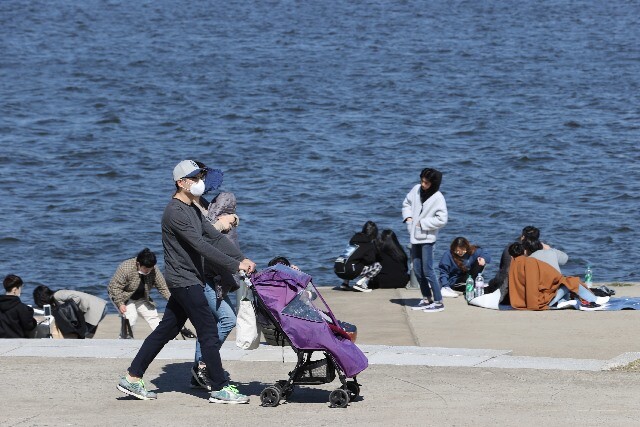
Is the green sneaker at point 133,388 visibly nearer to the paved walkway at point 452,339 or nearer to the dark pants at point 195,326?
the dark pants at point 195,326

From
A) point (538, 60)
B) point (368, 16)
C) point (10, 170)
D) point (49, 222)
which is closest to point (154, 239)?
point (49, 222)

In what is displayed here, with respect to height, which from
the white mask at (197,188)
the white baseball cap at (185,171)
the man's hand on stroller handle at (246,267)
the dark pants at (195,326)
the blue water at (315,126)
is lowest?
the blue water at (315,126)

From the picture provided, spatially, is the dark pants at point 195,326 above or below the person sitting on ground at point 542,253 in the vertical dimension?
above

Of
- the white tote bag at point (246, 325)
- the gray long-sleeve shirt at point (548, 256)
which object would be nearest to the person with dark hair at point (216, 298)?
the white tote bag at point (246, 325)

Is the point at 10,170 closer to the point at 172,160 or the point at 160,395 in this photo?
the point at 172,160

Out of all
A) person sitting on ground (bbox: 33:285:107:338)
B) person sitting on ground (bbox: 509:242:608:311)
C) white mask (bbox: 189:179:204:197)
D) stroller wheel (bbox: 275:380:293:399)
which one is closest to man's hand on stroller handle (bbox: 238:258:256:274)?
white mask (bbox: 189:179:204:197)

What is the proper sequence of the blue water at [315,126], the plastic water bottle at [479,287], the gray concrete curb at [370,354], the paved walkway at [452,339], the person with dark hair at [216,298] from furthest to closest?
the blue water at [315,126], the plastic water bottle at [479,287], the paved walkway at [452,339], the gray concrete curb at [370,354], the person with dark hair at [216,298]

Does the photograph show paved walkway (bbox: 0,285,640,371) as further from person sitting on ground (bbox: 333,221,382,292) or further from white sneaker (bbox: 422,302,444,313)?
person sitting on ground (bbox: 333,221,382,292)

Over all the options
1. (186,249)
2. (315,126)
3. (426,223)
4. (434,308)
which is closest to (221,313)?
(186,249)

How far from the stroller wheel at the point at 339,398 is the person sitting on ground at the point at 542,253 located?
5.93m

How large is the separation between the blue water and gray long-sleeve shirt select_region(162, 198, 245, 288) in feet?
38.1

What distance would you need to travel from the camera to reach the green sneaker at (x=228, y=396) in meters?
9.34

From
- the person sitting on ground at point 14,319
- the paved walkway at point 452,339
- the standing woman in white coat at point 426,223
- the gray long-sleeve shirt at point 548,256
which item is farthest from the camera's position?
the gray long-sleeve shirt at point 548,256

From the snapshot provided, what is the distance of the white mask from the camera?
9.23 metres
